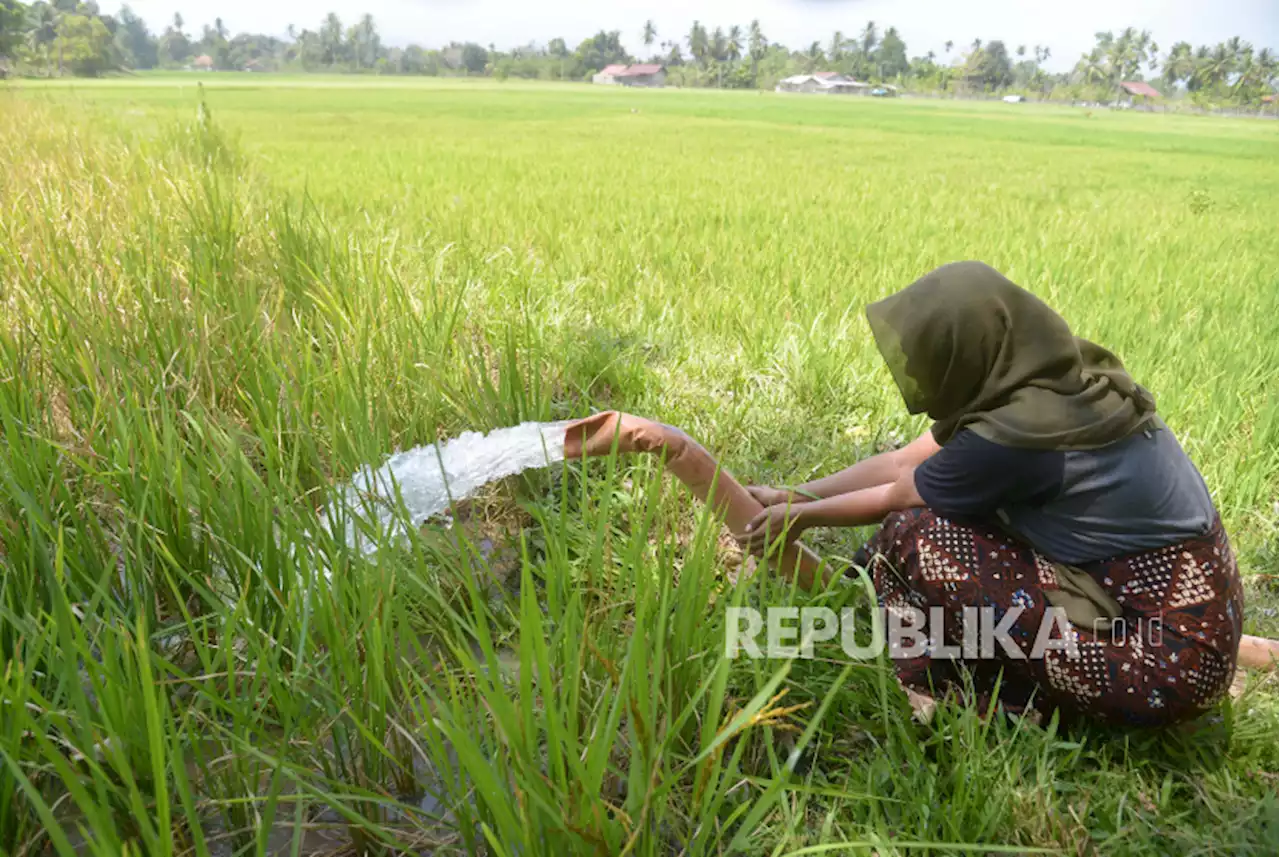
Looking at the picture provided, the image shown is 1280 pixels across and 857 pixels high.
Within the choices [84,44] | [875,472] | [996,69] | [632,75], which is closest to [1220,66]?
[996,69]

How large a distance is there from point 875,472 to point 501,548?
82 cm

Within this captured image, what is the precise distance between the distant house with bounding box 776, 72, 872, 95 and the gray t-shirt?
7899 cm

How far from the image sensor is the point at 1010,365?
1.27m

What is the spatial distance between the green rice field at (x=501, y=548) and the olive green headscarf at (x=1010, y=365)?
1.29ft

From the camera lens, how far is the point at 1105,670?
1.27 meters

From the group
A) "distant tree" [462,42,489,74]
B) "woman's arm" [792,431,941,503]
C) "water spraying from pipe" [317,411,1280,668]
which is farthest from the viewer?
"distant tree" [462,42,489,74]

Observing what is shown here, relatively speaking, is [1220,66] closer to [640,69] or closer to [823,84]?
[823,84]

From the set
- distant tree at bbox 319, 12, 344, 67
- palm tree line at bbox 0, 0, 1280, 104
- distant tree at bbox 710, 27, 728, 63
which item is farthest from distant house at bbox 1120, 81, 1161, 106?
distant tree at bbox 319, 12, 344, 67

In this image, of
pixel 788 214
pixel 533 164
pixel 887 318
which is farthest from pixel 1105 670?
pixel 533 164

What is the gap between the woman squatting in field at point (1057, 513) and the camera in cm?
125

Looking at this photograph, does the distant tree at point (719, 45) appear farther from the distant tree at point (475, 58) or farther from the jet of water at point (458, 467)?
the jet of water at point (458, 467)

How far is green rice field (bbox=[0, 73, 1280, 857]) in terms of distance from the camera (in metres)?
0.96

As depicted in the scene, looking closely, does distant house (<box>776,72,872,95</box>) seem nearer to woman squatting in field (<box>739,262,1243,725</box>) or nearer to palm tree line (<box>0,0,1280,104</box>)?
palm tree line (<box>0,0,1280,104</box>)

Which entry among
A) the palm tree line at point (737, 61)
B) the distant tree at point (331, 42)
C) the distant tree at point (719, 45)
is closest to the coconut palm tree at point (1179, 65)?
the palm tree line at point (737, 61)
